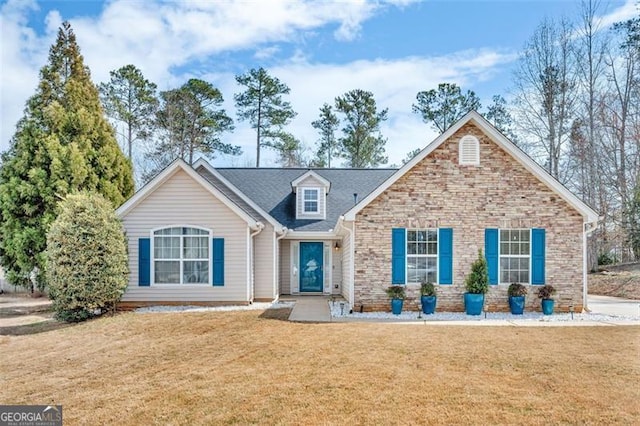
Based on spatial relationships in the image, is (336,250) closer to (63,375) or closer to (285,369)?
(285,369)

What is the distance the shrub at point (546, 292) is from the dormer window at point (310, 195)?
330 inches

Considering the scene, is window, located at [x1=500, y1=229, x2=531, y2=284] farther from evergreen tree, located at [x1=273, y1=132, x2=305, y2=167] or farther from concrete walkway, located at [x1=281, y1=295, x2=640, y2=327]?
evergreen tree, located at [x1=273, y1=132, x2=305, y2=167]

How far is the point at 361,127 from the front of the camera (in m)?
32.6

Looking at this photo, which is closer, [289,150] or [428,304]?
[428,304]

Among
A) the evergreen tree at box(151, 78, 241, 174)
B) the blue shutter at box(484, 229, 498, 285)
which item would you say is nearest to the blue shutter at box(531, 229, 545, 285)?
the blue shutter at box(484, 229, 498, 285)

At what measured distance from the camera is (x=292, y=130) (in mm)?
32406

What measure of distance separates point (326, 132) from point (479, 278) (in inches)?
906

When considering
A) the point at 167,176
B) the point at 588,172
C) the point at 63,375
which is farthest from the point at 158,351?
the point at 588,172

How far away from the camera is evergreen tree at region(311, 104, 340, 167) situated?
33.6 metres

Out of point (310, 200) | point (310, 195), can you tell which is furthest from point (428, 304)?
point (310, 195)

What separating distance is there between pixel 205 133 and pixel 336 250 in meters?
16.0

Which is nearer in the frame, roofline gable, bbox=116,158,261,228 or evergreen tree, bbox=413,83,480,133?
roofline gable, bbox=116,158,261,228

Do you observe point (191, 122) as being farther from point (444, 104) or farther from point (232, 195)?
point (444, 104)

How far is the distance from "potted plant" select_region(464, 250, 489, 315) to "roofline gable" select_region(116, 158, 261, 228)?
6.86m
